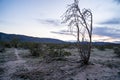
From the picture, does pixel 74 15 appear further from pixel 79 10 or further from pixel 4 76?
pixel 4 76

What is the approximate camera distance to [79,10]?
8930 millimetres

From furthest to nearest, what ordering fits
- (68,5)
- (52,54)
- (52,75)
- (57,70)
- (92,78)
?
(52,54) → (68,5) → (57,70) → (52,75) → (92,78)

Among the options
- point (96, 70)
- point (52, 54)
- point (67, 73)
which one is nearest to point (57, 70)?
point (67, 73)

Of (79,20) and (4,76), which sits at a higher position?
(79,20)

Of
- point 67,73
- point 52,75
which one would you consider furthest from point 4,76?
point 67,73

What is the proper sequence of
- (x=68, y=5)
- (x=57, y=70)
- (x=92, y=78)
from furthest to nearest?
(x=68, y=5)
(x=57, y=70)
(x=92, y=78)

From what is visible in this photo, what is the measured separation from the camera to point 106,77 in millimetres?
7258

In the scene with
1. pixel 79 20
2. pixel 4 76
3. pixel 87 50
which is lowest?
pixel 4 76

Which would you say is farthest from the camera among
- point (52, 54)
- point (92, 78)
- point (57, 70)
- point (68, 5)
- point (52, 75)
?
point (52, 54)

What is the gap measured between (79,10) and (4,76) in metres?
5.23

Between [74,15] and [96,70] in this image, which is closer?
[96,70]

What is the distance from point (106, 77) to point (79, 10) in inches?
153

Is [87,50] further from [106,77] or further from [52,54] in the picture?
[52,54]

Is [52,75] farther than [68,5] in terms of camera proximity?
No
